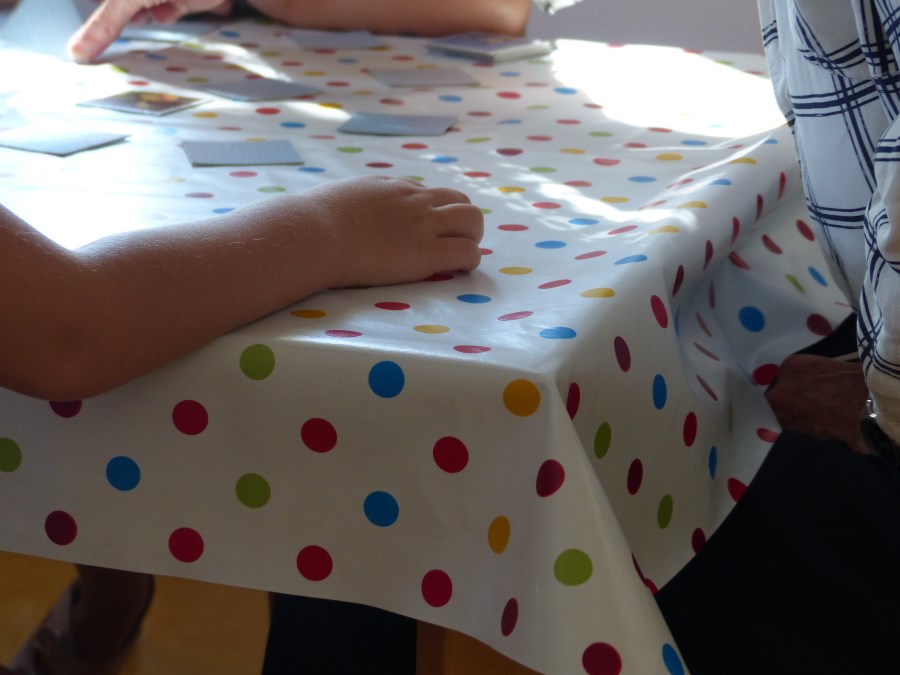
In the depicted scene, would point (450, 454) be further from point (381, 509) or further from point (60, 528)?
point (60, 528)

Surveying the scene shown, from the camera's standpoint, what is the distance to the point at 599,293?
556mm

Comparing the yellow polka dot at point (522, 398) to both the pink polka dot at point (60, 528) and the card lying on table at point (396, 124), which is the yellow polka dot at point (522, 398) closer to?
the pink polka dot at point (60, 528)

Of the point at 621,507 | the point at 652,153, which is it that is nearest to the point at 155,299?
the point at 621,507

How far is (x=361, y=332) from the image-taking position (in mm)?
513

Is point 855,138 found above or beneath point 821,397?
above

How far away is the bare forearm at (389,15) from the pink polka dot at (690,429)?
3.44 feet

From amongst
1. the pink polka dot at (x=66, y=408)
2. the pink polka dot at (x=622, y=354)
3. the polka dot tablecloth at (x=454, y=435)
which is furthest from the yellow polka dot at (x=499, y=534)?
the pink polka dot at (x=66, y=408)

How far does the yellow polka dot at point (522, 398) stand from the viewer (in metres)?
0.46

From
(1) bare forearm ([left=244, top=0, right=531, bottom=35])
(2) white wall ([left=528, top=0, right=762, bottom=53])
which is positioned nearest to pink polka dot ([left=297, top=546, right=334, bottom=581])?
(1) bare forearm ([left=244, top=0, right=531, bottom=35])

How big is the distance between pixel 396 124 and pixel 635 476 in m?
0.53

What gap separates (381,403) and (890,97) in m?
0.34

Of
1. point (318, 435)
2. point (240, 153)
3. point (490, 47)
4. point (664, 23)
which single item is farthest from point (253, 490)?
point (664, 23)

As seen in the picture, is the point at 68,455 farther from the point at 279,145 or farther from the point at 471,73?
the point at 471,73

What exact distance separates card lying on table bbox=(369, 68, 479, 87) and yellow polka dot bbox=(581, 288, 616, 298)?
0.66 metres
